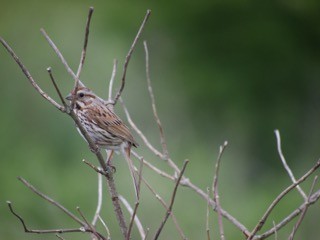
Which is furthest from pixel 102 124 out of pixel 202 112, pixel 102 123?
pixel 202 112

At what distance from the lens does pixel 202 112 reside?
8867 millimetres

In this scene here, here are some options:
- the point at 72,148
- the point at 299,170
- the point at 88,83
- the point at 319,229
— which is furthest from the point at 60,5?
the point at 319,229

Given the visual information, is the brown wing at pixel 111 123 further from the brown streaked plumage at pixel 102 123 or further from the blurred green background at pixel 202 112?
the blurred green background at pixel 202 112

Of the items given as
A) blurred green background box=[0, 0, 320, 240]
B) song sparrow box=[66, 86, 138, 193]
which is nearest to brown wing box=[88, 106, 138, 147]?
song sparrow box=[66, 86, 138, 193]

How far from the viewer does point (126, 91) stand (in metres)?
10.4

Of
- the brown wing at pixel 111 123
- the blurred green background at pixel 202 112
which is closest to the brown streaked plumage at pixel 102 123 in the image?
the brown wing at pixel 111 123

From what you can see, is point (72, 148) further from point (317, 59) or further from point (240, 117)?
point (317, 59)

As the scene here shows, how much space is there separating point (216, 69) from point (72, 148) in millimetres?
2358

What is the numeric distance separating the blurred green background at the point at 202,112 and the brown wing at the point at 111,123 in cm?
219

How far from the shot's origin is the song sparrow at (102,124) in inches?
223

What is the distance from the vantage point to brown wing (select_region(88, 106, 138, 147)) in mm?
5695

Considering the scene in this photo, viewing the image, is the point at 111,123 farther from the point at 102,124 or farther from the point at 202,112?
the point at 202,112

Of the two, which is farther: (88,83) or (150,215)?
(88,83)

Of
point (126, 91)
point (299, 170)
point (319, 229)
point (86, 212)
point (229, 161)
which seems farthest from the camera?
point (126, 91)
